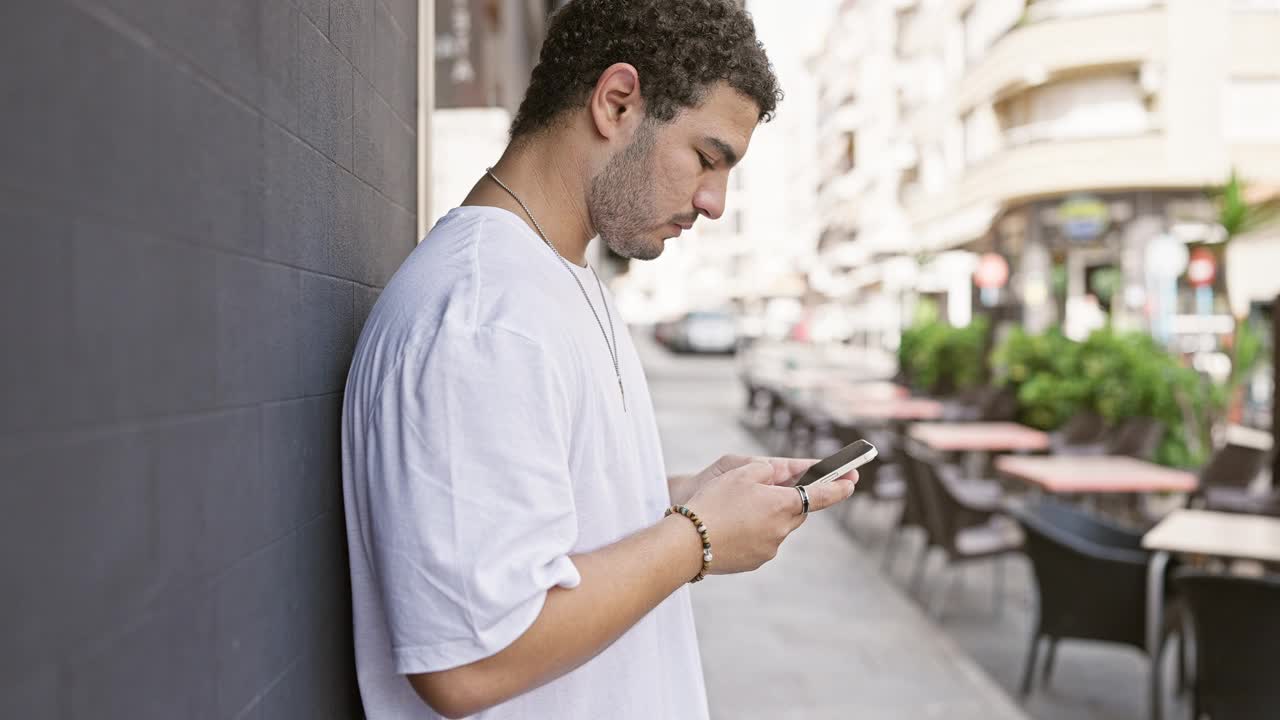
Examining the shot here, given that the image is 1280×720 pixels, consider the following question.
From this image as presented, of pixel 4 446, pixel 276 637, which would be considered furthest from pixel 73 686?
pixel 276 637

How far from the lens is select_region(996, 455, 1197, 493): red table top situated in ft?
20.7

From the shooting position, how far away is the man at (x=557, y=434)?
3.54 feet

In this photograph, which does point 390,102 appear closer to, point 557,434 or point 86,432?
point 557,434

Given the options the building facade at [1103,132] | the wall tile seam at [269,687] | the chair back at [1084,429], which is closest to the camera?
the wall tile seam at [269,687]

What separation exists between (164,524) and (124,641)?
106 millimetres

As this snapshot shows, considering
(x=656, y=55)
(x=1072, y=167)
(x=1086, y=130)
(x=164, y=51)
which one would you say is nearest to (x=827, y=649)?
(x=656, y=55)

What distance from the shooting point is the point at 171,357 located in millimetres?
918

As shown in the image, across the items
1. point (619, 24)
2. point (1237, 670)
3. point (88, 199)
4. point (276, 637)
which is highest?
point (619, 24)

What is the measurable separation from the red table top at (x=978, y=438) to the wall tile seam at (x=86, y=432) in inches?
319

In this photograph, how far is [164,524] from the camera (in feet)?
2.99

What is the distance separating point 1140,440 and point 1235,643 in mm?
5393

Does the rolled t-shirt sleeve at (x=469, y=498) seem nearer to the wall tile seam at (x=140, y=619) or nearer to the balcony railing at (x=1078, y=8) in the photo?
the wall tile seam at (x=140, y=619)

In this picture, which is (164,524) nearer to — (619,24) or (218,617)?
(218,617)

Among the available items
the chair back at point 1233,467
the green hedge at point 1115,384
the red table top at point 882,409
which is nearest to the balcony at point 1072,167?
the red table top at point 882,409
